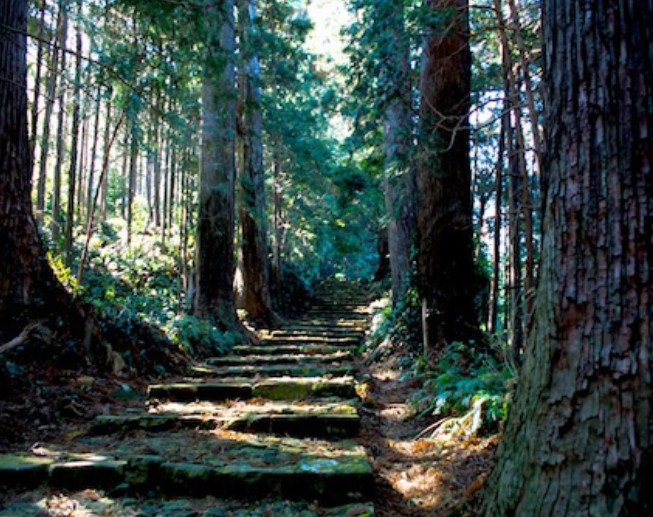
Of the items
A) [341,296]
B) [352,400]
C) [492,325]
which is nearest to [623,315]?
[352,400]

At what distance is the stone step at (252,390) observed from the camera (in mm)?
5180

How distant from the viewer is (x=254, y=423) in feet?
13.3

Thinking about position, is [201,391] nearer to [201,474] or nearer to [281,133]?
[201,474]

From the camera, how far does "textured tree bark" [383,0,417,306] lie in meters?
6.84

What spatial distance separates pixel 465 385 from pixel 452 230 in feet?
9.36

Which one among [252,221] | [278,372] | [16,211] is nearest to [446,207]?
[278,372]

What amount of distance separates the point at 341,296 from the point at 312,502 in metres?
20.5

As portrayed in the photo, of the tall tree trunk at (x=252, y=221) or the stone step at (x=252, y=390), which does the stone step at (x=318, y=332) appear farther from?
the stone step at (x=252, y=390)

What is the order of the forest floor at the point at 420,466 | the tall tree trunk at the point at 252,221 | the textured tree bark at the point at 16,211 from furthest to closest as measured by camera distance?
the tall tree trunk at the point at 252,221, the textured tree bark at the point at 16,211, the forest floor at the point at 420,466

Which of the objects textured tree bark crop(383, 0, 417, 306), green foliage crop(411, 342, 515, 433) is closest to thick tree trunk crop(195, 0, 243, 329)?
textured tree bark crop(383, 0, 417, 306)

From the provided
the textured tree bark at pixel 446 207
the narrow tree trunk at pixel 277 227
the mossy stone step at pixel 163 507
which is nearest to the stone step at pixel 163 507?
the mossy stone step at pixel 163 507

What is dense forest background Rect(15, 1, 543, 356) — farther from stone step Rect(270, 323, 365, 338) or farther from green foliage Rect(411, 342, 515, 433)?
stone step Rect(270, 323, 365, 338)

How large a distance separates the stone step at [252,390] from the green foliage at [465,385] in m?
0.84

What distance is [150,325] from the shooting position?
22.9 ft
